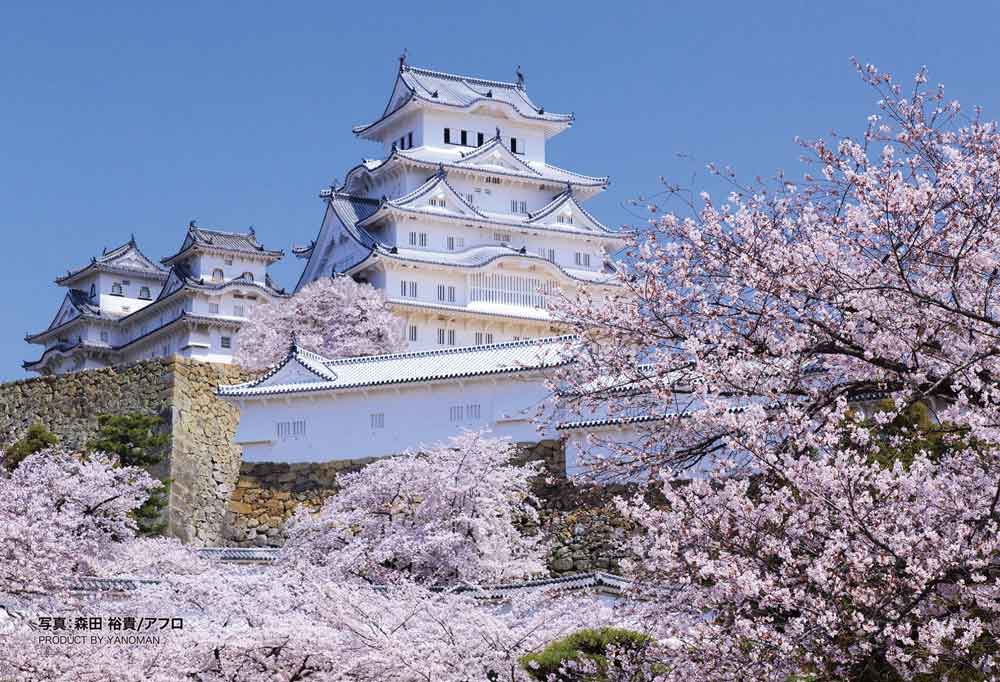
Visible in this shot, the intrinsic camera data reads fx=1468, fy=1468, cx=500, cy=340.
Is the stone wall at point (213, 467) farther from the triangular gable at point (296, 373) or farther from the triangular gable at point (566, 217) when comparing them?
the triangular gable at point (566, 217)

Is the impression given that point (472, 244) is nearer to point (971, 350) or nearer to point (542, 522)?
point (542, 522)

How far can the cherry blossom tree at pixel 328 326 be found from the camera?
30.3 meters

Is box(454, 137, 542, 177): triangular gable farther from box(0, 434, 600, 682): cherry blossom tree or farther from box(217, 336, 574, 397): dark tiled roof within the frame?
box(0, 434, 600, 682): cherry blossom tree

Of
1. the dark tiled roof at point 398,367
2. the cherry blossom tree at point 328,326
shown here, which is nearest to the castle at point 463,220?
the cherry blossom tree at point 328,326

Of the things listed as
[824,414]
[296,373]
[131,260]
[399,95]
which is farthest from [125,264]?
[824,414]

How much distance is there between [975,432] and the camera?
20.9ft

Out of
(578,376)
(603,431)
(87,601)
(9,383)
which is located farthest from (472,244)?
(578,376)

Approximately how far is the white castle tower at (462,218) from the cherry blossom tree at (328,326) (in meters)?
1.74

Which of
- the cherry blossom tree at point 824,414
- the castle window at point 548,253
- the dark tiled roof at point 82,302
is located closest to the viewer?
the cherry blossom tree at point 824,414

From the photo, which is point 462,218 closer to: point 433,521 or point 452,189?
point 452,189

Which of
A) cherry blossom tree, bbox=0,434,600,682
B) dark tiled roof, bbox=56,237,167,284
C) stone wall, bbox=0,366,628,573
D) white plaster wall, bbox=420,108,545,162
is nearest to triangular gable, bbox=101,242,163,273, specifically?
dark tiled roof, bbox=56,237,167,284

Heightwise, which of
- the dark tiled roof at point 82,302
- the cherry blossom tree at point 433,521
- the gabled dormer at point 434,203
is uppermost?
the dark tiled roof at point 82,302

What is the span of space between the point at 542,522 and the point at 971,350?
497 inches

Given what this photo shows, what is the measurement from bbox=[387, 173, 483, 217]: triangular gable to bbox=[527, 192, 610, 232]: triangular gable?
167 centimetres
